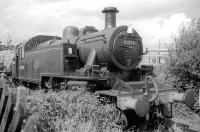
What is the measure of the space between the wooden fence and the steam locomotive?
7.36ft

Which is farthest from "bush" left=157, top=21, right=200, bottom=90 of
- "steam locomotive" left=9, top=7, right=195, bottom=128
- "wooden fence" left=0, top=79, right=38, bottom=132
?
"wooden fence" left=0, top=79, right=38, bottom=132

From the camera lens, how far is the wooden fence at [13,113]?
4.43m

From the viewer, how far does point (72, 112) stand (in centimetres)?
610

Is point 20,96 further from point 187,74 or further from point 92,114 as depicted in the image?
point 187,74

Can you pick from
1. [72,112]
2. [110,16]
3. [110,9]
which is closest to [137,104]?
[72,112]

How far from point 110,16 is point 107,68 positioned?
1.75 meters

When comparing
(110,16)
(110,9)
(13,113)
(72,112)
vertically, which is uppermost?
(110,9)

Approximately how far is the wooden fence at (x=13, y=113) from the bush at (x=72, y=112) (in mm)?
461

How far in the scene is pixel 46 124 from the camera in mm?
5691

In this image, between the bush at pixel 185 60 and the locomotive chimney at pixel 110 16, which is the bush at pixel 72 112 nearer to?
the locomotive chimney at pixel 110 16

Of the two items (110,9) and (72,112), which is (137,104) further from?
(110,9)

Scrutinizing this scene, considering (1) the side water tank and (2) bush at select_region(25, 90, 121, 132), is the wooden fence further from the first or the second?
(1) the side water tank

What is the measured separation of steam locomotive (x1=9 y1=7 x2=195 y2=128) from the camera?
268 inches

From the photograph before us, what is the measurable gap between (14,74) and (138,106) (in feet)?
30.0
